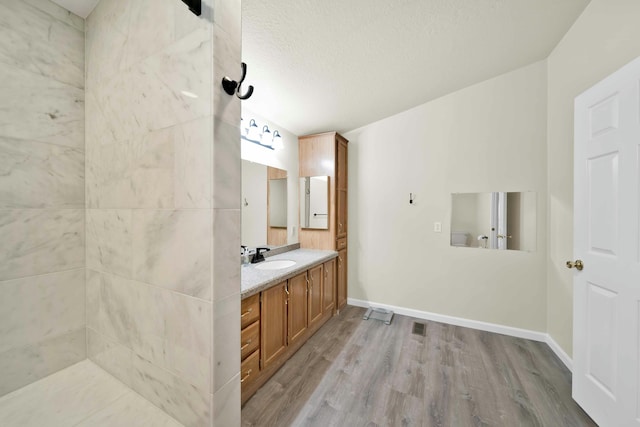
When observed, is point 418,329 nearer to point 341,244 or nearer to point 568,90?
point 341,244

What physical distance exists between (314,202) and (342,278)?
1.11 metres

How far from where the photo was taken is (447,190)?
272 centimetres

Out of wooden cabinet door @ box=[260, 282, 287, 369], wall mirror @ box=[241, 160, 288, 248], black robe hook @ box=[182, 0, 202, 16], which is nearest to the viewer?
black robe hook @ box=[182, 0, 202, 16]

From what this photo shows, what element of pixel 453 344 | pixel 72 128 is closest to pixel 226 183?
pixel 72 128

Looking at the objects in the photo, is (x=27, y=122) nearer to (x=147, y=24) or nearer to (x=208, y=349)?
(x=147, y=24)

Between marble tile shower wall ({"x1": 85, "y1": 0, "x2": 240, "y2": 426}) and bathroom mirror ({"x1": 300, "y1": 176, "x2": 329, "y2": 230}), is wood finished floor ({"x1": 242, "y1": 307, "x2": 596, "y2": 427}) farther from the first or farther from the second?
bathroom mirror ({"x1": 300, "y1": 176, "x2": 329, "y2": 230})

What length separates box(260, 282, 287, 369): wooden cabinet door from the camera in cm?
172

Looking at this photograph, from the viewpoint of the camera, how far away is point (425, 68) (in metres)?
2.09

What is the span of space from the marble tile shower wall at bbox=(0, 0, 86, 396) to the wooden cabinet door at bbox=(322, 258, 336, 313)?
76.8 inches

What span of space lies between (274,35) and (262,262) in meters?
1.88

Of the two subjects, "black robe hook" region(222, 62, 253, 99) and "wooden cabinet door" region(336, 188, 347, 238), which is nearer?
"black robe hook" region(222, 62, 253, 99)

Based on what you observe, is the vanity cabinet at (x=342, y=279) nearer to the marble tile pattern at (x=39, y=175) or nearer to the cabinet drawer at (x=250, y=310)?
the cabinet drawer at (x=250, y=310)

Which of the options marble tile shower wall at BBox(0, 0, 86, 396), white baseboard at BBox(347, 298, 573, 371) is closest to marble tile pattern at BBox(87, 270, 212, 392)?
marble tile shower wall at BBox(0, 0, 86, 396)

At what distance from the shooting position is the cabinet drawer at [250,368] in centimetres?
155
